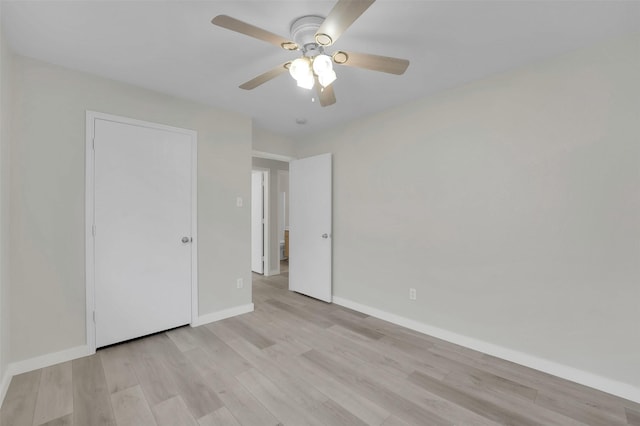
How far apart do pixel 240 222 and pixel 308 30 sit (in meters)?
2.27

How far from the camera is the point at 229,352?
8.20 feet

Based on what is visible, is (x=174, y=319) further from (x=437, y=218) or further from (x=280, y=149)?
(x=437, y=218)

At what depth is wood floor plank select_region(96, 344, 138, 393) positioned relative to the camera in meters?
2.03

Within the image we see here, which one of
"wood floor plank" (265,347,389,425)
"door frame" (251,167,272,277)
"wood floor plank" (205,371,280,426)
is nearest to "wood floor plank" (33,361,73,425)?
"wood floor plank" (205,371,280,426)

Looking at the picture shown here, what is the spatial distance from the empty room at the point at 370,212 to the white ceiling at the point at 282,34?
0.02 meters

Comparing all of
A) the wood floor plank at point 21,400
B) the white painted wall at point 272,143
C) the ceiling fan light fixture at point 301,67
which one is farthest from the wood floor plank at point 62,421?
the white painted wall at point 272,143

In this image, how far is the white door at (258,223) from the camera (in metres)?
5.45

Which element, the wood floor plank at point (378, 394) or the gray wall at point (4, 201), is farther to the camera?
the gray wall at point (4, 201)

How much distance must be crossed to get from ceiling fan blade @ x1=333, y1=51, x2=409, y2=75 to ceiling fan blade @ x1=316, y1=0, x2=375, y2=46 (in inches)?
6.3

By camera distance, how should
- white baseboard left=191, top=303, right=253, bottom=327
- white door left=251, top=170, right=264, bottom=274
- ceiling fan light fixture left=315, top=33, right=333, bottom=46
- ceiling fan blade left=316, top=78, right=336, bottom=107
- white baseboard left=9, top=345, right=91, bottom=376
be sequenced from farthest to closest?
white door left=251, top=170, right=264, bottom=274
white baseboard left=191, top=303, right=253, bottom=327
white baseboard left=9, top=345, right=91, bottom=376
ceiling fan blade left=316, top=78, right=336, bottom=107
ceiling fan light fixture left=315, top=33, right=333, bottom=46

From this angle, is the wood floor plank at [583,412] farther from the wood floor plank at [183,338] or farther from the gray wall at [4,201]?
the gray wall at [4,201]

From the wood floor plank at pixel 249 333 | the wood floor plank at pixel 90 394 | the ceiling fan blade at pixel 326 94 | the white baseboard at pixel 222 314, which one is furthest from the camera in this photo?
the white baseboard at pixel 222 314

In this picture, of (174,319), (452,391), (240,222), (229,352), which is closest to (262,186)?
(240,222)

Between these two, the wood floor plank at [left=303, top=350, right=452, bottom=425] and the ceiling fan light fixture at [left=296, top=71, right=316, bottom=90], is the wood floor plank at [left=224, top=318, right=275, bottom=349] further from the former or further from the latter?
the ceiling fan light fixture at [left=296, top=71, right=316, bottom=90]
